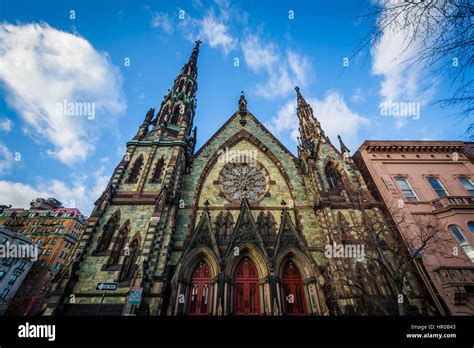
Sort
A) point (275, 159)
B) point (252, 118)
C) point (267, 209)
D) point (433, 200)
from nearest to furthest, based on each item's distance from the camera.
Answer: point (433, 200) < point (267, 209) < point (275, 159) < point (252, 118)

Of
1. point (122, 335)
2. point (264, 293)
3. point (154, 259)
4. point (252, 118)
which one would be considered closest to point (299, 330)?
point (122, 335)

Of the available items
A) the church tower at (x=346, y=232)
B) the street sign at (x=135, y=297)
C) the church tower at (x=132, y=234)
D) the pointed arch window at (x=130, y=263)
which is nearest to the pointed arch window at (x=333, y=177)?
the church tower at (x=346, y=232)

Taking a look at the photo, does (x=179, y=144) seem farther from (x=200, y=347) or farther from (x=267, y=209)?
(x=200, y=347)

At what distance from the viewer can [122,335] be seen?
9.36ft

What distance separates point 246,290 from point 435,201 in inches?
537

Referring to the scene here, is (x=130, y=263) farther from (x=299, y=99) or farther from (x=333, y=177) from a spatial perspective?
(x=299, y=99)

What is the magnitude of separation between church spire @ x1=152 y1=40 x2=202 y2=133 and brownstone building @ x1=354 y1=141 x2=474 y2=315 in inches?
669

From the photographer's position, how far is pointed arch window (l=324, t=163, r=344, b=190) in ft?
50.3

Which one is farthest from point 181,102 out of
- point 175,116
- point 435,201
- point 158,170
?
point 435,201

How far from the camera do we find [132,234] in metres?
12.0

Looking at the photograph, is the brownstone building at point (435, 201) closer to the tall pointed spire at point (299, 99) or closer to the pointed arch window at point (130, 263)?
the tall pointed spire at point (299, 99)

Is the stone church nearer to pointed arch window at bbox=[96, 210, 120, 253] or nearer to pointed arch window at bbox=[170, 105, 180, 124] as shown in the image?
pointed arch window at bbox=[96, 210, 120, 253]

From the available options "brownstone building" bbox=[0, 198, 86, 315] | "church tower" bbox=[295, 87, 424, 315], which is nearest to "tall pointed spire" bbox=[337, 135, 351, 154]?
"church tower" bbox=[295, 87, 424, 315]

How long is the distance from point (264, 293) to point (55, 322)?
31.2 feet
